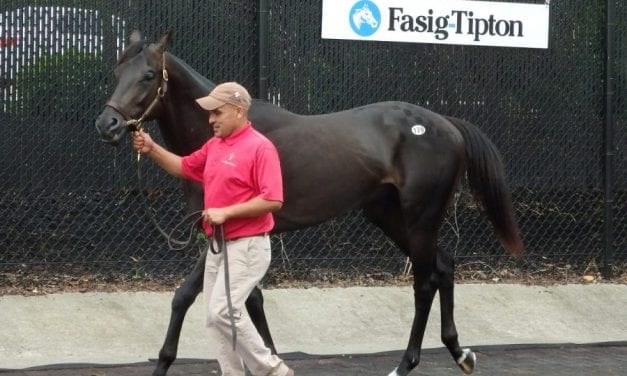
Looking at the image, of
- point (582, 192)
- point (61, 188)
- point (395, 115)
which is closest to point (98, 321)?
point (61, 188)

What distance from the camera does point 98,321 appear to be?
8.46 m

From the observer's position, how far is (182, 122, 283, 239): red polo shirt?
5828 millimetres

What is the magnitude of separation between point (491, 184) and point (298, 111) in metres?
2.35

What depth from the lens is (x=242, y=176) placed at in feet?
19.3

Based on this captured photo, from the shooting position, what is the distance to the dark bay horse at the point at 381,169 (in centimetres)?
720

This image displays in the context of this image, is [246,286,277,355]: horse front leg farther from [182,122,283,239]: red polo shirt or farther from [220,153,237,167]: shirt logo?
[220,153,237,167]: shirt logo

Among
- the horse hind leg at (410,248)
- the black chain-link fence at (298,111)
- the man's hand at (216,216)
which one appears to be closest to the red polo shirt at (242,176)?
the man's hand at (216,216)

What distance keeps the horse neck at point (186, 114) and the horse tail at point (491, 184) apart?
1979 mm

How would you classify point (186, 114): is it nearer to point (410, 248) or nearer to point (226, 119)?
point (226, 119)

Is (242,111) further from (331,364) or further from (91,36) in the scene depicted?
(91,36)

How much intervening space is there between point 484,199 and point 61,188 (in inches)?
136

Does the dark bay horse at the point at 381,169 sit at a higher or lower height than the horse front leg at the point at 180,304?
higher

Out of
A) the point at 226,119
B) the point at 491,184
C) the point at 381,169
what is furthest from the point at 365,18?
the point at 226,119

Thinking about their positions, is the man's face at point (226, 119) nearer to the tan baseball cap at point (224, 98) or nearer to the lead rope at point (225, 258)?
the tan baseball cap at point (224, 98)
